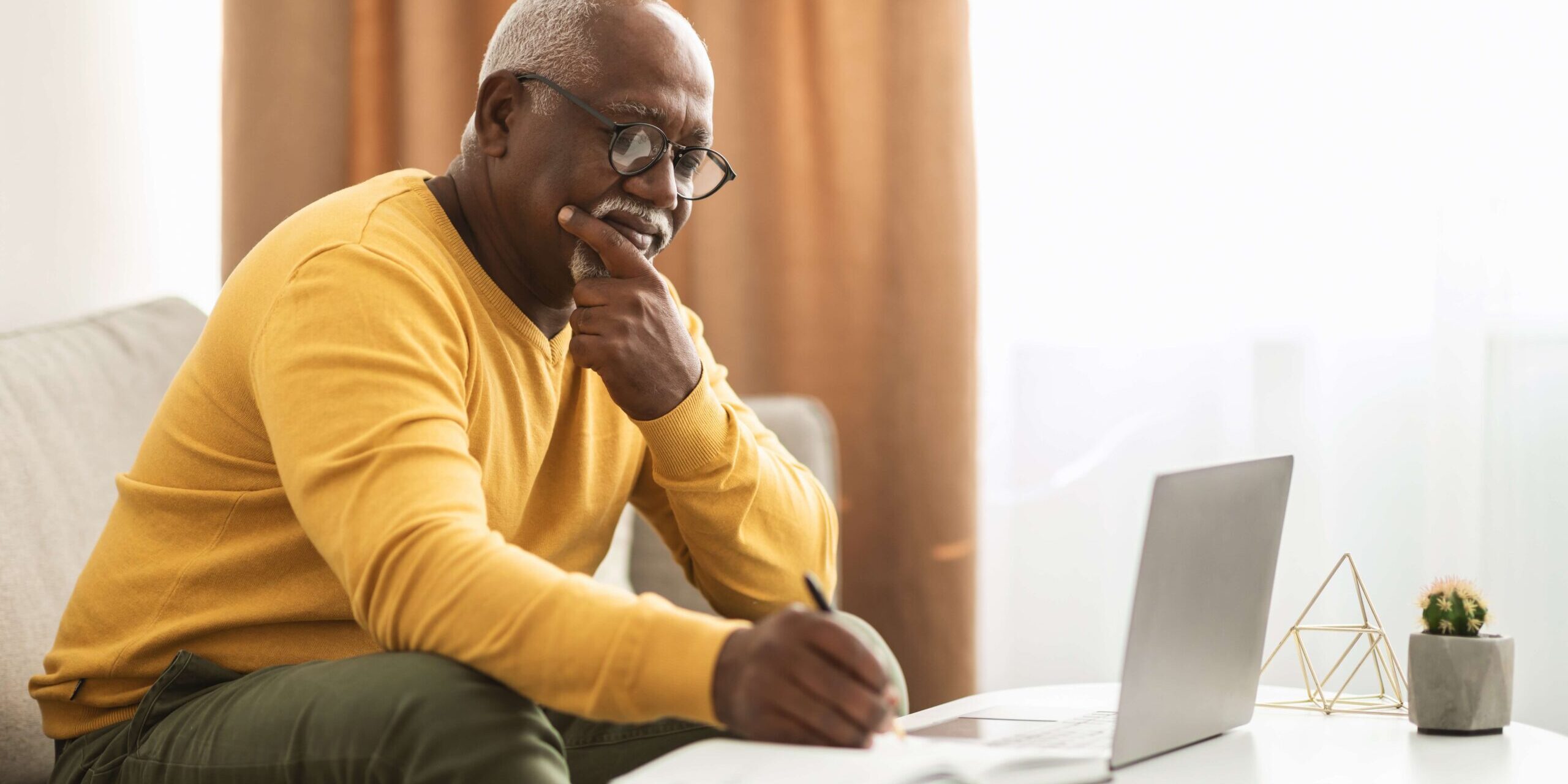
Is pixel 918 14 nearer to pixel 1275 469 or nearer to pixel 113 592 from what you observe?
pixel 1275 469

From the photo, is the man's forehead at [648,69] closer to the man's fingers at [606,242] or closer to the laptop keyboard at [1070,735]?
the man's fingers at [606,242]

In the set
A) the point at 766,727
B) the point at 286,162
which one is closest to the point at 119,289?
the point at 286,162

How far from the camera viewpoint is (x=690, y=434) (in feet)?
4.18

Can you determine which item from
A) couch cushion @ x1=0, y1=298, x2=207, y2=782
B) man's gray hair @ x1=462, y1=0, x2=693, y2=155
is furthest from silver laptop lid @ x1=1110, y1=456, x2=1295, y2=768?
couch cushion @ x1=0, y1=298, x2=207, y2=782

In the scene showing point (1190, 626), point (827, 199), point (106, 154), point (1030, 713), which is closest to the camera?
point (1190, 626)

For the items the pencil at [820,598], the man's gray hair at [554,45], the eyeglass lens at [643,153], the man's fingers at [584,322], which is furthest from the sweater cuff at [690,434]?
the pencil at [820,598]

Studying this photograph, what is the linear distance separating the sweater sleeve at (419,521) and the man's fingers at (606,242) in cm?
18

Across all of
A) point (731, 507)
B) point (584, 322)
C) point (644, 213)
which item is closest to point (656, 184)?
point (644, 213)

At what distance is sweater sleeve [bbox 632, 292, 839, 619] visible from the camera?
1289 mm

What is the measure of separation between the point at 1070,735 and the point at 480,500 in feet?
1.83

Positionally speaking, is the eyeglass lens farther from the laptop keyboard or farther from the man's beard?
the laptop keyboard

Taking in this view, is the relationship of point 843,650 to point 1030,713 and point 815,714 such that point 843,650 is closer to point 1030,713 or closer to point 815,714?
point 815,714

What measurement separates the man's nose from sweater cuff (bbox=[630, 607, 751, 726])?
1.72ft

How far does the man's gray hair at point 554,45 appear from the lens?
48.0 inches
